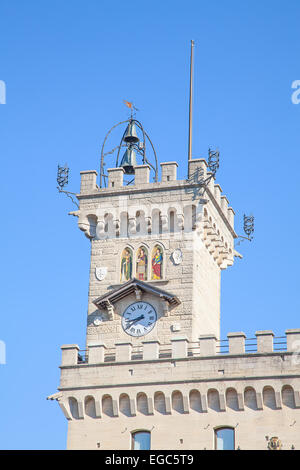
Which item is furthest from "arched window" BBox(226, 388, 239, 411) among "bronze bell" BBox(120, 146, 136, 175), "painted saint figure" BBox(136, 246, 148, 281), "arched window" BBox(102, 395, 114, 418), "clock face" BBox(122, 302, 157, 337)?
"bronze bell" BBox(120, 146, 136, 175)

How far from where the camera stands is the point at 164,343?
65812mm

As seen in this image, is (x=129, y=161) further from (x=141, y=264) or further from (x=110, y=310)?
(x=110, y=310)

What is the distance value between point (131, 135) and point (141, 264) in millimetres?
7897

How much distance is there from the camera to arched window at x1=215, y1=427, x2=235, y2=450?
6216 centimetres

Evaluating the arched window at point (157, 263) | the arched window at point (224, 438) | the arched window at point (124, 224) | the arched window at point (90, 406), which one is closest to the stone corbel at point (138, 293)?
the arched window at point (157, 263)

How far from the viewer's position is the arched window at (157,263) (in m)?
67.7

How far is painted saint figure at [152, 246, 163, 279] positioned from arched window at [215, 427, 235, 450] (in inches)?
343

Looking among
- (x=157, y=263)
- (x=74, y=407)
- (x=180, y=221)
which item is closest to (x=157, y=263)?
(x=157, y=263)

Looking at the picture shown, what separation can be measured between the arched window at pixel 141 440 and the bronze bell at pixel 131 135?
1654 centimetres

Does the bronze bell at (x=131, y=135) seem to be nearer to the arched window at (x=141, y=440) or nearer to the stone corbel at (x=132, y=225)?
the stone corbel at (x=132, y=225)

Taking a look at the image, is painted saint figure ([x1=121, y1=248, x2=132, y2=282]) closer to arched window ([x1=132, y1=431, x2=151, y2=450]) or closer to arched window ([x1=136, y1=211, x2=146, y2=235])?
arched window ([x1=136, y1=211, x2=146, y2=235])

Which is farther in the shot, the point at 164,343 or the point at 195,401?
the point at 164,343
